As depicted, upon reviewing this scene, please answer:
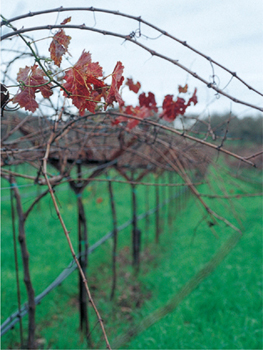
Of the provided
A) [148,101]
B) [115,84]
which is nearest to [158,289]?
[148,101]

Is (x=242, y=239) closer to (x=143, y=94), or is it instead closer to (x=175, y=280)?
(x=175, y=280)

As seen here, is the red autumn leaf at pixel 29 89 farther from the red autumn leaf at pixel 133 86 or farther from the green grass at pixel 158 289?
the red autumn leaf at pixel 133 86

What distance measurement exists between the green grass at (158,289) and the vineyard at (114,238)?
0.02 metres

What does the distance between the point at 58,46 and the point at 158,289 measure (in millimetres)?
4070

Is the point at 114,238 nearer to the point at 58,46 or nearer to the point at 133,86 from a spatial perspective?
the point at 133,86

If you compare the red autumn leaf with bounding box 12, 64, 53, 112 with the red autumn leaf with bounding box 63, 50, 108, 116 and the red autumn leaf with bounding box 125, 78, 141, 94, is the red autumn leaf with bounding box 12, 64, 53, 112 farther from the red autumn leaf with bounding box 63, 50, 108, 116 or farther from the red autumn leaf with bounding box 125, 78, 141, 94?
the red autumn leaf with bounding box 125, 78, 141, 94

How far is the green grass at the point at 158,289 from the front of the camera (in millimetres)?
3182

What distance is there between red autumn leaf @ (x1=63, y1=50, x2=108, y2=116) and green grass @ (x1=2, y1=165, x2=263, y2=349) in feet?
2.94

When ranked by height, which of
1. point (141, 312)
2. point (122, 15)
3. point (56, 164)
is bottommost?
point (141, 312)

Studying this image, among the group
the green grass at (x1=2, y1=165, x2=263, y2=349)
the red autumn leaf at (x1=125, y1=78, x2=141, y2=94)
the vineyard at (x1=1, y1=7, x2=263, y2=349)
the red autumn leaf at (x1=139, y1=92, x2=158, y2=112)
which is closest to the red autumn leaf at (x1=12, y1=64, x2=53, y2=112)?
the vineyard at (x1=1, y1=7, x2=263, y2=349)

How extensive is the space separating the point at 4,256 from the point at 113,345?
9.58ft

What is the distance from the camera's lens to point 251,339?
3.14 m

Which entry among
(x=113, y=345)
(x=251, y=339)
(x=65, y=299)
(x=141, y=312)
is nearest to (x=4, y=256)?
(x=65, y=299)

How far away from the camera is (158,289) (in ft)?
14.9
